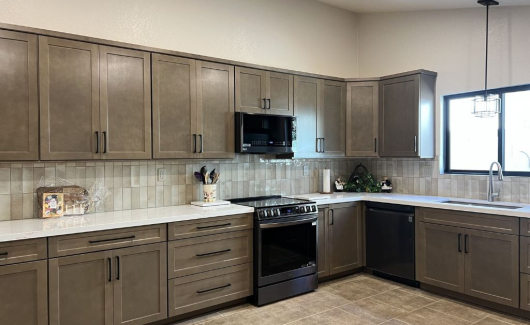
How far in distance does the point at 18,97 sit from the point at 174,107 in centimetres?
117

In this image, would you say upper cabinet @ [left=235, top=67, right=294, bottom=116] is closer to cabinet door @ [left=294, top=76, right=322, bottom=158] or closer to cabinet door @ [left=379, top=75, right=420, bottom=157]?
cabinet door @ [left=294, top=76, right=322, bottom=158]

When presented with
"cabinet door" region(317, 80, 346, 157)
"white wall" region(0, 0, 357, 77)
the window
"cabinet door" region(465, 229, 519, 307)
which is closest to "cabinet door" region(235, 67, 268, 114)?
"white wall" region(0, 0, 357, 77)

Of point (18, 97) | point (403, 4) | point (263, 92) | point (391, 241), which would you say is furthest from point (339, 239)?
point (18, 97)

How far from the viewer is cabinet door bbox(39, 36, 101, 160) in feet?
9.32

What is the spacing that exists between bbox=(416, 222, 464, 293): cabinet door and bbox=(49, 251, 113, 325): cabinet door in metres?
2.94

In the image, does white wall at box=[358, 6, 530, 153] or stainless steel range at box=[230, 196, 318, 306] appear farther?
white wall at box=[358, 6, 530, 153]

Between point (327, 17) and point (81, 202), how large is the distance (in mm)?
3697

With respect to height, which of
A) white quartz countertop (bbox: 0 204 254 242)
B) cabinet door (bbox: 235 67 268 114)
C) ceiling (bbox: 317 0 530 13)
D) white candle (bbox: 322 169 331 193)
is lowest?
white quartz countertop (bbox: 0 204 254 242)

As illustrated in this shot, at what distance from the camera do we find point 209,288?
333 cm

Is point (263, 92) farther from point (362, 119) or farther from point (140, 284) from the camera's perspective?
point (140, 284)

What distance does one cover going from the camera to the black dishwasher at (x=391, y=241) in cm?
404

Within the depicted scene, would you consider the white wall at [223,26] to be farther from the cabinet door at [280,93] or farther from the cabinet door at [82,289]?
the cabinet door at [82,289]

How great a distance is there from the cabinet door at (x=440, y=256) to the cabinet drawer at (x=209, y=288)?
178 centimetres

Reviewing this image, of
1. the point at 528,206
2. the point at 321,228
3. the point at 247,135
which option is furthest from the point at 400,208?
the point at 247,135
